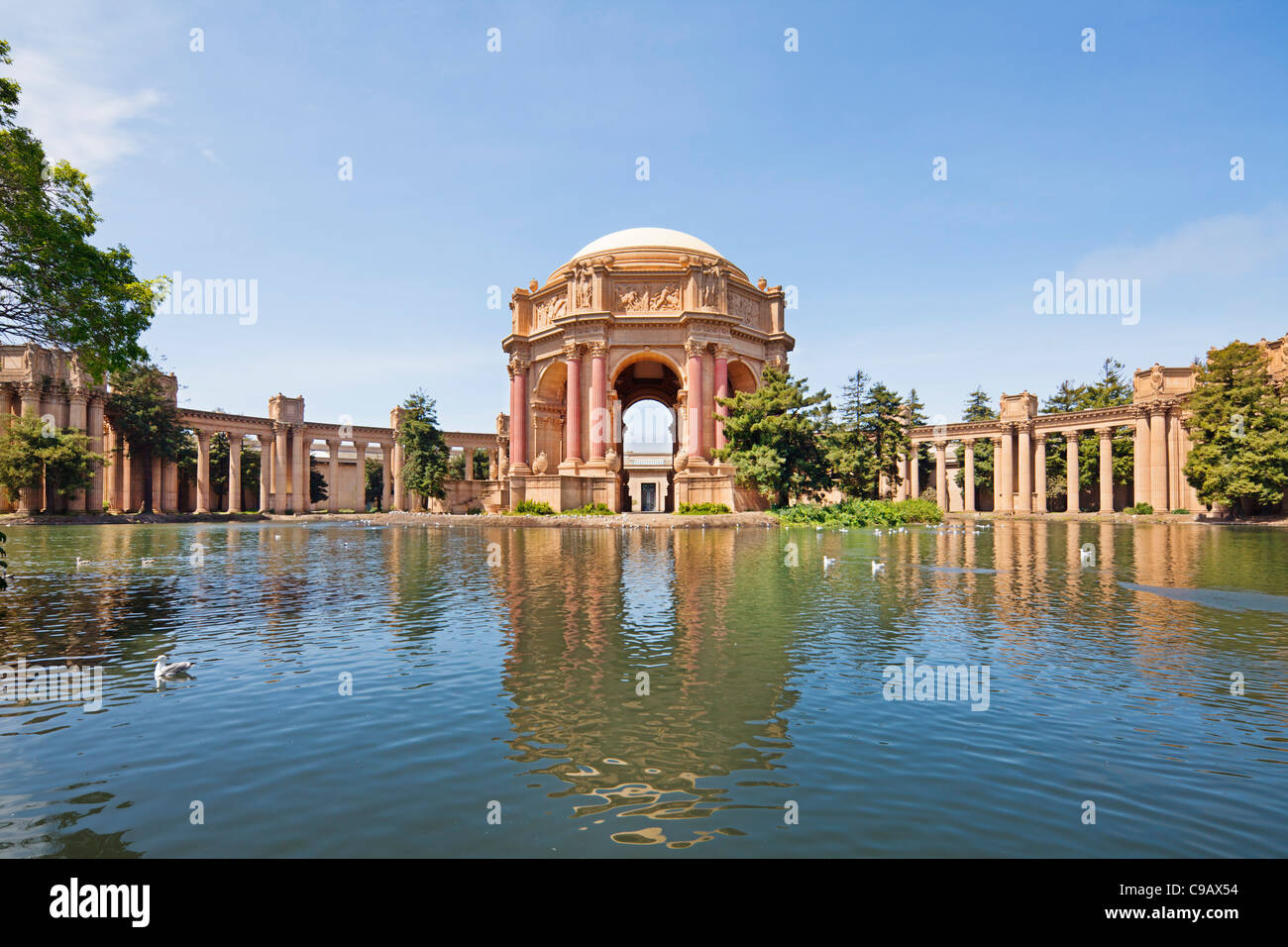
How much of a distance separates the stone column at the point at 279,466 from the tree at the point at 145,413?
11.8 m

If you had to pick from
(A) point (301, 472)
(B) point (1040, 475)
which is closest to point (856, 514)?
(B) point (1040, 475)

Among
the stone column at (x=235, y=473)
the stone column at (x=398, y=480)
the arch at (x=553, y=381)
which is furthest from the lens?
the stone column at (x=398, y=480)

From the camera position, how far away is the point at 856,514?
46.8 meters

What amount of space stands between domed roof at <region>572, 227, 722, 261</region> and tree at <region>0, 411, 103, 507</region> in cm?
4317

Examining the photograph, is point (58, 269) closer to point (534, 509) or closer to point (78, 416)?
point (534, 509)

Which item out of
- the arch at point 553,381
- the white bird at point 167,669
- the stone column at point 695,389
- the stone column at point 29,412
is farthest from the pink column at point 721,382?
the stone column at point 29,412

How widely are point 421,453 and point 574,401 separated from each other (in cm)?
2560

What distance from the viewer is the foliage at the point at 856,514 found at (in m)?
45.2

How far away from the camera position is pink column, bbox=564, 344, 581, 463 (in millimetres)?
55812

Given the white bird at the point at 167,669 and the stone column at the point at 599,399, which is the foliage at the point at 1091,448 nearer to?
the stone column at the point at 599,399

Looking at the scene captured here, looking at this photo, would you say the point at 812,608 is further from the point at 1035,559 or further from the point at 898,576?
the point at 1035,559

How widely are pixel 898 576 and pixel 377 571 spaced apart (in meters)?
15.0

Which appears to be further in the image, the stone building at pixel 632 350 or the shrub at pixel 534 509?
the stone building at pixel 632 350
